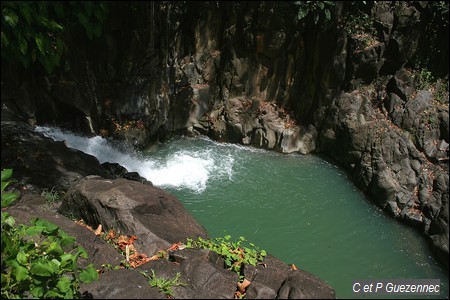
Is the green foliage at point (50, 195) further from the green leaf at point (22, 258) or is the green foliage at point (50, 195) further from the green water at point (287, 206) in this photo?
the green water at point (287, 206)

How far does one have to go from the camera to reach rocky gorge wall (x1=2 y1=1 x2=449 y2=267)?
30.1ft

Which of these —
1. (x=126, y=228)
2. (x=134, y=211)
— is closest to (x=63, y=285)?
(x=126, y=228)

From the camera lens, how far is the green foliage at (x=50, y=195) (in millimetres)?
6016

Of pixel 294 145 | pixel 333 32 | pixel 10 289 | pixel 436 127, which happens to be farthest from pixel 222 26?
pixel 10 289

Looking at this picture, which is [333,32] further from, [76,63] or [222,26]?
[76,63]

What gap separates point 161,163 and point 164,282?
21.3 ft

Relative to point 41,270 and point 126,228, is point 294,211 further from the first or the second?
point 41,270

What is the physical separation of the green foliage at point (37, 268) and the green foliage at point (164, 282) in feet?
2.33

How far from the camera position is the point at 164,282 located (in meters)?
3.92

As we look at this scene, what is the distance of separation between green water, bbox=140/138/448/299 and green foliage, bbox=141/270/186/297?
2241mm

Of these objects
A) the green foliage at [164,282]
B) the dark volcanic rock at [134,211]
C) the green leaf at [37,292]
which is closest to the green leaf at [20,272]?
the green leaf at [37,292]

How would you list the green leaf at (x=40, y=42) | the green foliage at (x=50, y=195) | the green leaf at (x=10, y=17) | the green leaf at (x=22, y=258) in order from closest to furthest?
the green leaf at (x=22, y=258) → the green leaf at (x=10, y=17) → the green leaf at (x=40, y=42) → the green foliage at (x=50, y=195)

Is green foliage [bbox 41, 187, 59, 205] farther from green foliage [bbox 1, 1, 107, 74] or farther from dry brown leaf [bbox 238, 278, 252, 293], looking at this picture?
dry brown leaf [bbox 238, 278, 252, 293]

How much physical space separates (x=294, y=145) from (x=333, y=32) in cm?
346
